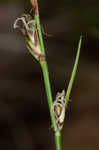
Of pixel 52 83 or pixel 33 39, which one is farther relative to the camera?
pixel 52 83

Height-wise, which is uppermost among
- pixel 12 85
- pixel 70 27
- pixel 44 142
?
pixel 70 27

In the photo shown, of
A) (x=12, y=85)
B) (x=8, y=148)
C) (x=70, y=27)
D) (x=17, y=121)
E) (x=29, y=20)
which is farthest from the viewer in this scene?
(x=70, y=27)

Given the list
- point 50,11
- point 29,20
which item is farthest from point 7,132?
point 29,20

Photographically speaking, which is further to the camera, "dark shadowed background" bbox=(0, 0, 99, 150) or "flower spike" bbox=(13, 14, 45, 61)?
"dark shadowed background" bbox=(0, 0, 99, 150)

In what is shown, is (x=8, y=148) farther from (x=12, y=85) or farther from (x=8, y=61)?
(x=8, y=61)

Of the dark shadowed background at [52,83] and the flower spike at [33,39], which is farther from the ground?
the flower spike at [33,39]

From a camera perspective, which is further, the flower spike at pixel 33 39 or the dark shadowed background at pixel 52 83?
the dark shadowed background at pixel 52 83

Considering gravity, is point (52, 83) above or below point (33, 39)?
below

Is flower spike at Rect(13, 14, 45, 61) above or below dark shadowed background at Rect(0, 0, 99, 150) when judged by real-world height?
above
